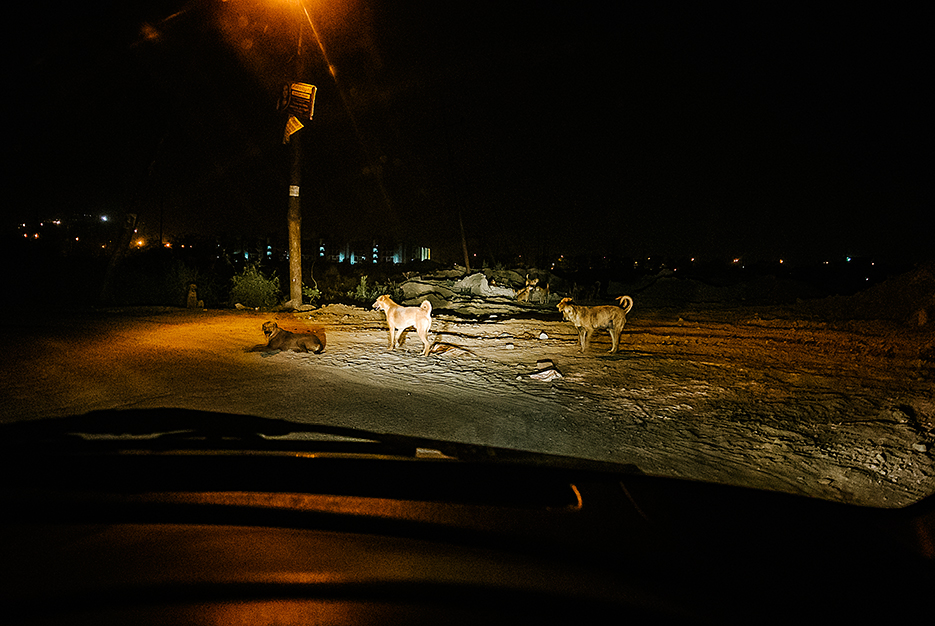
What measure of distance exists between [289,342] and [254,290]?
8.86m

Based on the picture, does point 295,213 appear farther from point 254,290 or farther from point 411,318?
point 411,318

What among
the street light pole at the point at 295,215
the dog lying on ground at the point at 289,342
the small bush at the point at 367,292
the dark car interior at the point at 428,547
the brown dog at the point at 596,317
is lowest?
the dog lying on ground at the point at 289,342

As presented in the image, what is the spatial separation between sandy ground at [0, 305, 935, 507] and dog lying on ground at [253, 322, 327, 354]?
304 millimetres

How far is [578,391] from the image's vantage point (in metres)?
7.16

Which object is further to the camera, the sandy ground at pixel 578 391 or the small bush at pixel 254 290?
the small bush at pixel 254 290

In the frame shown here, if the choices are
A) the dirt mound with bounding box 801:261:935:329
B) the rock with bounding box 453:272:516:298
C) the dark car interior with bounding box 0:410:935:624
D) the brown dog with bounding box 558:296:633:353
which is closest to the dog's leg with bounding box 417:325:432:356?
the brown dog with bounding box 558:296:633:353

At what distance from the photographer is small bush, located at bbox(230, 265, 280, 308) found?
17.2 metres

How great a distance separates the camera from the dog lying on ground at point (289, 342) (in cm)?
962

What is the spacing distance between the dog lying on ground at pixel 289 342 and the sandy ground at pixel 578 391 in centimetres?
30

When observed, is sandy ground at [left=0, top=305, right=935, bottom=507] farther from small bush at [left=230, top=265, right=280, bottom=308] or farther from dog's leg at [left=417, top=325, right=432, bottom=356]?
small bush at [left=230, top=265, right=280, bottom=308]

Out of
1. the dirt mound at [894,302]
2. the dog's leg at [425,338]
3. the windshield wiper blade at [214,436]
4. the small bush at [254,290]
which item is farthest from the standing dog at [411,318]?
the dirt mound at [894,302]

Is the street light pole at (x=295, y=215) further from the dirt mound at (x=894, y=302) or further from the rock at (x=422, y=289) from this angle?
the dirt mound at (x=894, y=302)

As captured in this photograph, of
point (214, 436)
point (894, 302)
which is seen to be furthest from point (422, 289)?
point (214, 436)

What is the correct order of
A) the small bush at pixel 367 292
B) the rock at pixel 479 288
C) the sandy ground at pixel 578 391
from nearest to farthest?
the sandy ground at pixel 578 391, the small bush at pixel 367 292, the rock at pixel 479 288
